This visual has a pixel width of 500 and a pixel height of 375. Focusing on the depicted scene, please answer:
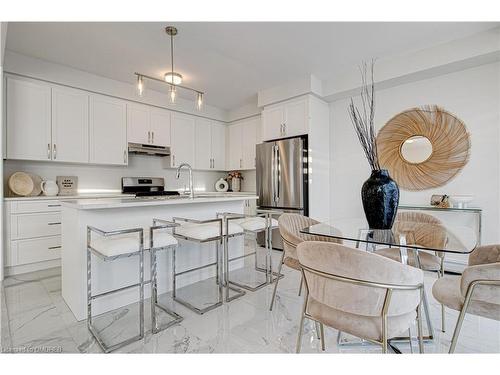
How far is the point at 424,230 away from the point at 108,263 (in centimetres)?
246

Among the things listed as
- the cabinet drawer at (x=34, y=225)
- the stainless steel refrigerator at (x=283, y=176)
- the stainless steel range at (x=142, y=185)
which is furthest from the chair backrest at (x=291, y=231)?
the cabinet drawer at (x=34, y=225)

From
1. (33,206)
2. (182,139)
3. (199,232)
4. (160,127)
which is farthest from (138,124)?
(199,232)

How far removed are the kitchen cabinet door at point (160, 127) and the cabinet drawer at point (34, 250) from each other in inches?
80.1

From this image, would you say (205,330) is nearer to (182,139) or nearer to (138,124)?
(138,124)

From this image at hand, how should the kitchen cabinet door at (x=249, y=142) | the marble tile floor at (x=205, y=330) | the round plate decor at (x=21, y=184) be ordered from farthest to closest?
the kitchen cabinet door at (x=249, y=142)
the round plate decor at (x=21, y=184)
the marble tile floor at (x=205, y=330)

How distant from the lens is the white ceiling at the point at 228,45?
8.75 ft

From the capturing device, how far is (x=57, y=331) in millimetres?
1869

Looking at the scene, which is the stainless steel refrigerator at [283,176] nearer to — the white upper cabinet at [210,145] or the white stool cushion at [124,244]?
the white upper cabinet at [210,145]

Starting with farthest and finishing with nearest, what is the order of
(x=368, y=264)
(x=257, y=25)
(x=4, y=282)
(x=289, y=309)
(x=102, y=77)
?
1. (x=102, y=77)
2. (x=4, y=282)
3. (x=257, y=25)
4. (x=289, y=309)
5. (x=368, y=264)

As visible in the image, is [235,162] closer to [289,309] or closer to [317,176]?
[317,176]

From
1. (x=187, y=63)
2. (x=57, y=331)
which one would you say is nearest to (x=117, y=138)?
(x=187, y=63)

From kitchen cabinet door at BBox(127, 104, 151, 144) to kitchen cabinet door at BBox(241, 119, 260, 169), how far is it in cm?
177

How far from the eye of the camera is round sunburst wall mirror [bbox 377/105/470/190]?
3.15 meters

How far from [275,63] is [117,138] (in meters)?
2.57
